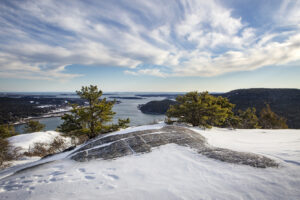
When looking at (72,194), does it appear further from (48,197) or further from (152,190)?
(152,190)

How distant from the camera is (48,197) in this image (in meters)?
3.18

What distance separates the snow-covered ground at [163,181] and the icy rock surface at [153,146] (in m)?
0.41

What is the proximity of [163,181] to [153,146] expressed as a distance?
276cm

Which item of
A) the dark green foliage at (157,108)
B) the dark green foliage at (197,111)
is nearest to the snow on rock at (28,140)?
the dark green foliage at (197,111)

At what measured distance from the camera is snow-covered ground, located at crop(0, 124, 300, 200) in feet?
9.90

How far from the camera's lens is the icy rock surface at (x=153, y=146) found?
4.47 metres

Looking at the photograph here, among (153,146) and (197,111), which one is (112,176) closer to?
(153,146)

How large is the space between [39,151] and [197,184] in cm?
2359

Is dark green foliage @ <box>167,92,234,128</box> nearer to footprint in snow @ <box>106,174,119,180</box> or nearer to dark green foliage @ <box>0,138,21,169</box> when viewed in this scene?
footprint in snow @ <box>106,174,119,180</box>

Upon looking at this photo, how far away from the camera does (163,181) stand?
3.64 meters

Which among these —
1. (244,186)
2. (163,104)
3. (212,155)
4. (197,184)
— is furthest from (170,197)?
(163,104)

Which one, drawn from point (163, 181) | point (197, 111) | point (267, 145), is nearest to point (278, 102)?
point (197, 111)

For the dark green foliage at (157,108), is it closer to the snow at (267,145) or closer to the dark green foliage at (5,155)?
the dark green foliage at (5,155)

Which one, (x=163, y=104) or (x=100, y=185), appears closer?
(x=100, y=185)
